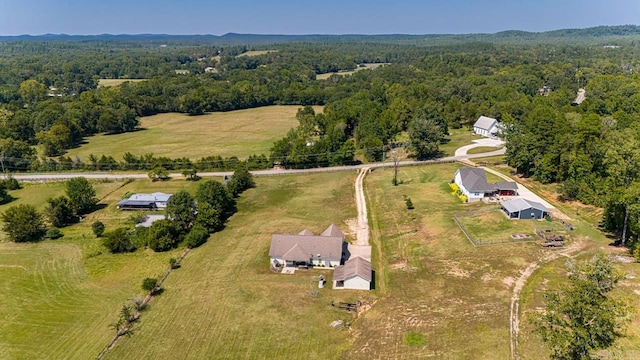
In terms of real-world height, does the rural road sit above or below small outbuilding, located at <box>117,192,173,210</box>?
above

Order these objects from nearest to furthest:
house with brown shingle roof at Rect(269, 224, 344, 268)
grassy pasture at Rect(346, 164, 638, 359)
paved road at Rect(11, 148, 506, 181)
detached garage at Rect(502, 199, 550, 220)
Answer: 1. grassy pasture at Rect(346, 164, 638, 359)
2. house with brown shingle roof at Rect(269, 224, 344, 268)
3. detached garage at Rect(502, 199, 550, 220)
4. paved road at Rect(11, 148, 506, 181)

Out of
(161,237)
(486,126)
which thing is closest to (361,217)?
(161,237)

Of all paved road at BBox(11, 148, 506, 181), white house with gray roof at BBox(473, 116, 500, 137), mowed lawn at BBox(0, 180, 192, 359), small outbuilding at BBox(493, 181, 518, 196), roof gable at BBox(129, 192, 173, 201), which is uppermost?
white house with gray roof at BBox(473, 116, 500, 137)

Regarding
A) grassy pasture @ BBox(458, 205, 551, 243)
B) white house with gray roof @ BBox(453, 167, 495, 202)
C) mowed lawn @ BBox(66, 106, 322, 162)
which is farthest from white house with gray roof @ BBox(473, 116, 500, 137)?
mowed lawn @ BBox(66, 106, 322, 162)

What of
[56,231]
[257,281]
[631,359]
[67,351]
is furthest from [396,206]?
[56,231]

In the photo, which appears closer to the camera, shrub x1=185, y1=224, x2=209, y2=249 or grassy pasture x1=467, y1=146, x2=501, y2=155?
shrub x1=185, y1=224, x2=209, y2=249

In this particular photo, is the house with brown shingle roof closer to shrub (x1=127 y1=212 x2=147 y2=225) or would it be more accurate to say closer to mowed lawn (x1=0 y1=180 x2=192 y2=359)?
mowed lawn (x1=0 y1=180 x2=192 y2=359)

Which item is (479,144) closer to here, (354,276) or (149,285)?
(354,276)
